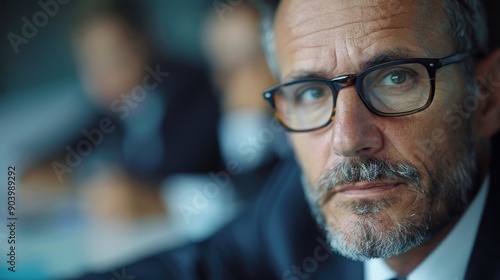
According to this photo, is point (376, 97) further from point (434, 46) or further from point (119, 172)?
point (119, 172)

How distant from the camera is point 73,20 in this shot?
1622 millimetres

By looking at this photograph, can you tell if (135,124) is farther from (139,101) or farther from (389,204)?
(389,204)

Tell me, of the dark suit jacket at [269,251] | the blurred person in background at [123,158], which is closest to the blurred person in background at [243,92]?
the blurred person in background at [123,158]

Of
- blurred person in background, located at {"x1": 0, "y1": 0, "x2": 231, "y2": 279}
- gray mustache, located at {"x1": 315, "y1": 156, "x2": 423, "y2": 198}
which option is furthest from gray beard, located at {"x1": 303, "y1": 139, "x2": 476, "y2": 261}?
blurred person in background, located at {"x1": 0, "y1": 0, "x2": 231, "y2": 279}

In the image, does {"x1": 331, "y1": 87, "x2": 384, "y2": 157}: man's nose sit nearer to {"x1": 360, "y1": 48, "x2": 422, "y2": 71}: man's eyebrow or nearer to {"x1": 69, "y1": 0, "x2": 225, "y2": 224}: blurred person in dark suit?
{"x1": 360, "y1": 48, "x2": 422, "y2": 71}: man's eyebrow

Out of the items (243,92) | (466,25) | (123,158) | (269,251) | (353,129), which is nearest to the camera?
(353,129)

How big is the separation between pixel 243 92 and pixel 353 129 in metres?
0.99

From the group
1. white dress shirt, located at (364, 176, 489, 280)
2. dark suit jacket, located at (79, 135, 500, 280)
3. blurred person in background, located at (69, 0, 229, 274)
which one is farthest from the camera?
blurred person in background, located at (69, 0, 229, 274)

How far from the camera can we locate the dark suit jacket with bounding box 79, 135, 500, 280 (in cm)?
118

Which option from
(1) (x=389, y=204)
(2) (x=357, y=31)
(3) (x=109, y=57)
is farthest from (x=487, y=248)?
(3) (x=109, y=57)

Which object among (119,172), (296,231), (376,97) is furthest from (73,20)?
(376,97)

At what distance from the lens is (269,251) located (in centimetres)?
128

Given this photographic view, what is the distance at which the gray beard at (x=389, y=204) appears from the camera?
0.92 metres

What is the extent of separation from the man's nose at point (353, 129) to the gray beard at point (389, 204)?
2cm
